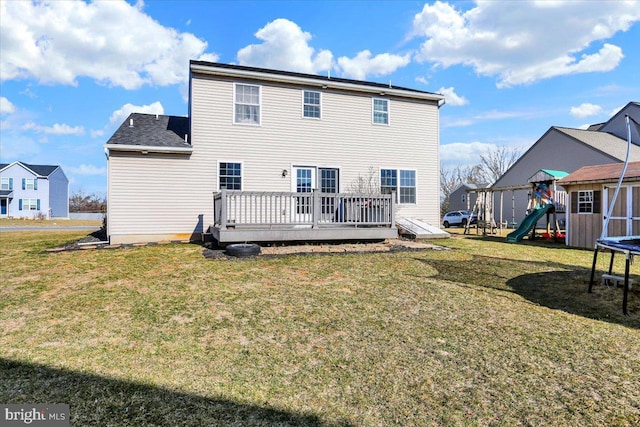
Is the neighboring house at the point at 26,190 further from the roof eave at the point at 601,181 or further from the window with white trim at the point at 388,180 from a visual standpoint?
the roof eave at the point at 601,181

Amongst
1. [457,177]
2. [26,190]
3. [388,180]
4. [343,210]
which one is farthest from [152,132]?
[457,177]

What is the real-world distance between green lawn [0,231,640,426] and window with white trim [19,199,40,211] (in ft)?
146

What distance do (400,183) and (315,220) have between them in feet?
18.3

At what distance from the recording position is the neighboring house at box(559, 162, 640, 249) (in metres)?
10.2

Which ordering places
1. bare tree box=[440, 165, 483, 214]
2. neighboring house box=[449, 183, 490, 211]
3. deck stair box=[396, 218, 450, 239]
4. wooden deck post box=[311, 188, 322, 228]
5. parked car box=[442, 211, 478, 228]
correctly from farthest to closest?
bare tree box=[440, 165, 483, 214]
neighboring house box=[449, 183, 490, 211]
parked car box=[442, 211, 478, 228]
deck stair box=[396, 218, 450, 239]
wooden deck post box=[311, 188, 322, 228]

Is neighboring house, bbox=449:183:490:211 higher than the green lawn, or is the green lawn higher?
neighboring house, bbox=449:183:490:211

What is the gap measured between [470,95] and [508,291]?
16.1 m

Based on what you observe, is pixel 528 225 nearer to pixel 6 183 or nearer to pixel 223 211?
pixel 223 211

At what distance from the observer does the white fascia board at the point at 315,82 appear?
1120 centimetres

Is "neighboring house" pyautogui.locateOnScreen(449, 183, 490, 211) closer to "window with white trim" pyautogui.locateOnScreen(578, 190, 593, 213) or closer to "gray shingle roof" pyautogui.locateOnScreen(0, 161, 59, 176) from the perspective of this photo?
"window with white trim" pyautogui.locateOnScreen(578, 190, 593, 213)

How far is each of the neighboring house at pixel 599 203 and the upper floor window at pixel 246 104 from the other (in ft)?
39.6

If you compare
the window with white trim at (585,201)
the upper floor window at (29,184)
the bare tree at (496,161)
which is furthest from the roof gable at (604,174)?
the upper floor window at (29,184)

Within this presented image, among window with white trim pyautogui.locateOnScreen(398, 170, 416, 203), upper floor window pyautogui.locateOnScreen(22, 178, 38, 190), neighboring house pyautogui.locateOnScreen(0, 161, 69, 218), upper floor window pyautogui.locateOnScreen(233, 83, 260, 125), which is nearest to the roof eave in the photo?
window with white trim pyautogui.locateOnScreen(398, 170, 416, 203)

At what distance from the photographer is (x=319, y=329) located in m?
3.94
